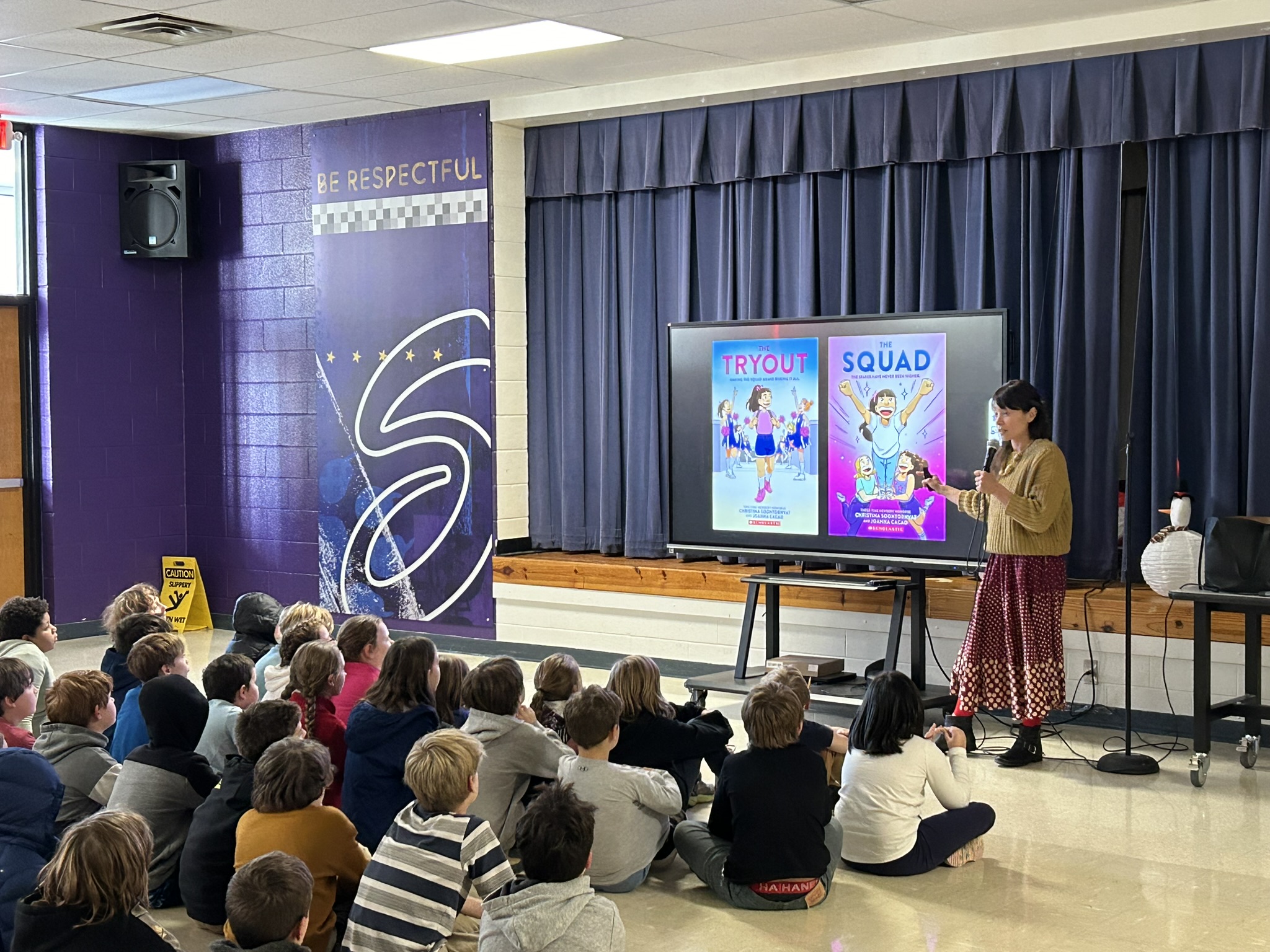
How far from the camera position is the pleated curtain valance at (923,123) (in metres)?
5.99

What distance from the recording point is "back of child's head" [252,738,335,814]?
346 cm

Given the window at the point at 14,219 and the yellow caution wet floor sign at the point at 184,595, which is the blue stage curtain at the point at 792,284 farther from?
the window at the point at 14,219

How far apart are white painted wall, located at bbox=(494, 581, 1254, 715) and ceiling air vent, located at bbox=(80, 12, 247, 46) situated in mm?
3215

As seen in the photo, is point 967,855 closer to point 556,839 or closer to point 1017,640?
point 1017,640

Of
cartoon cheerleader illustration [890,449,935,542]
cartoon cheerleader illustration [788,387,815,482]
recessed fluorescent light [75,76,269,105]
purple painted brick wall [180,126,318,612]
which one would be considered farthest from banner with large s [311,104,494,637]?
cartoon cheerleader illustration [890,449,935,542]

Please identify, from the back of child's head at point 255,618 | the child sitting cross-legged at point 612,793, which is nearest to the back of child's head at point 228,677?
the child sitting cross-legged at point 612,793

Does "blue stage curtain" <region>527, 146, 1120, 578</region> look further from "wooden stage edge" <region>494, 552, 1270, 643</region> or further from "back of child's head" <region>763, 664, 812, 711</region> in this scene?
"back of child's head" <region>763, 664, 812, 711</region>

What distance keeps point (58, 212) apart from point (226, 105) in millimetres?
1507

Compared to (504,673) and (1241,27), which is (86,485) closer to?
(504,673)

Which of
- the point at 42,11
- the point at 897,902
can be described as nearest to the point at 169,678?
the point at 897,902

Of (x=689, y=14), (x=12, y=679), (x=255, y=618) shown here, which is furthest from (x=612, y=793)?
(x=689, y=14)

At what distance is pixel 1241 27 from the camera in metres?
5.71

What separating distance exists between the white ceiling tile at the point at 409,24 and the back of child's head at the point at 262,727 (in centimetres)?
313

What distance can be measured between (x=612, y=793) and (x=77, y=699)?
4.80ft
